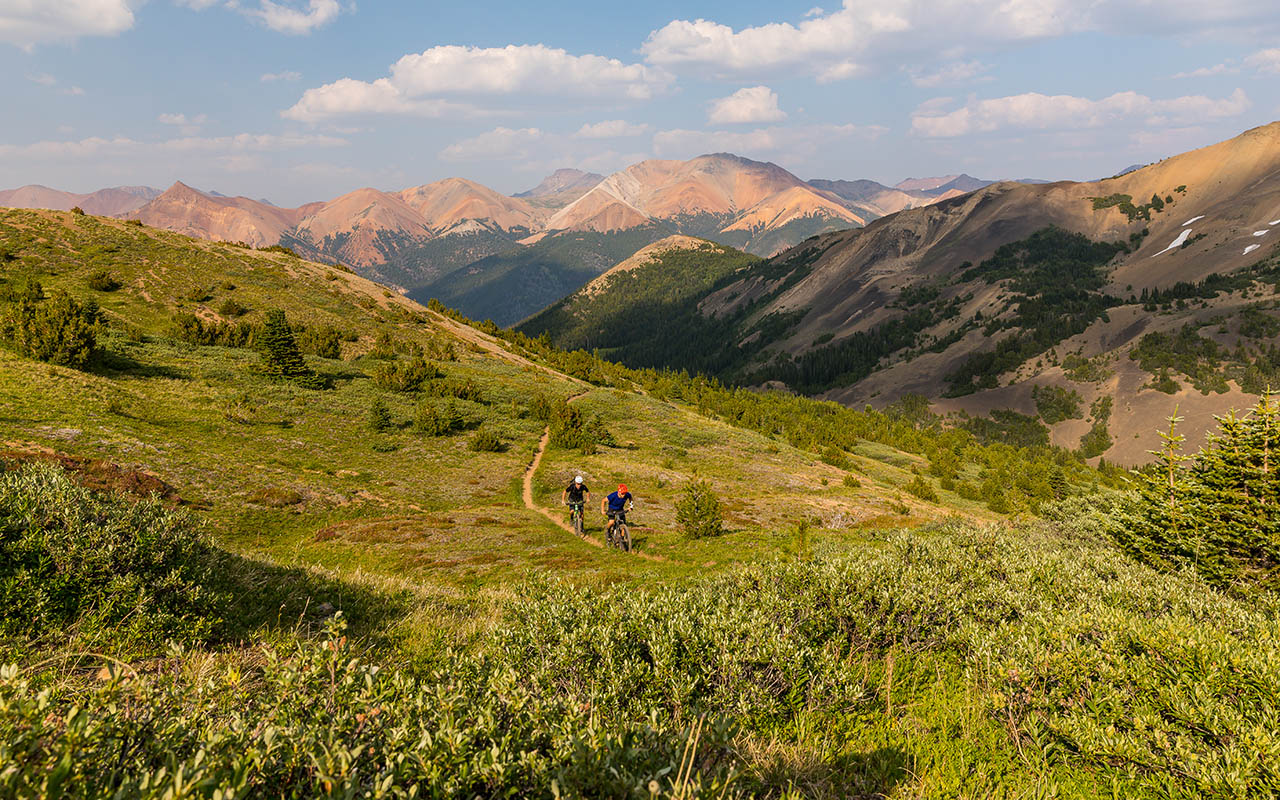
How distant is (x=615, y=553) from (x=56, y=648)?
14548mm

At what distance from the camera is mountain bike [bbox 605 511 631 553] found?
19234 millimetres

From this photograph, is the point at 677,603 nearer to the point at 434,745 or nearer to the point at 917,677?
the point at 917,677

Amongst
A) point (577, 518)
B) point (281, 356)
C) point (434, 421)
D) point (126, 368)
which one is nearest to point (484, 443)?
point (434, 421)

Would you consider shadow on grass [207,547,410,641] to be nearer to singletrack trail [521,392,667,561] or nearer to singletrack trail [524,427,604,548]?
singletrack trail [521,392,667,561]

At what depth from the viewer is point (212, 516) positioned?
16.2m

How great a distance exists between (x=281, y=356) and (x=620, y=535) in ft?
91.1

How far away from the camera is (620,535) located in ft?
66.3

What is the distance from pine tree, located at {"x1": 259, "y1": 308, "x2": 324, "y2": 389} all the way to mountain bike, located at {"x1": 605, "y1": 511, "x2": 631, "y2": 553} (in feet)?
84.0

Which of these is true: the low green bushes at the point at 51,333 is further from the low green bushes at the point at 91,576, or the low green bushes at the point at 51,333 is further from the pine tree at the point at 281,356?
the low green bushes at the point at 91,576

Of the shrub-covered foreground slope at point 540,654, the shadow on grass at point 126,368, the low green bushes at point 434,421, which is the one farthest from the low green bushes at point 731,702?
the shadow on grass at point 126,368

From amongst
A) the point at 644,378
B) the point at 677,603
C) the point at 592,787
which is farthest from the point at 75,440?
the point at 644,378

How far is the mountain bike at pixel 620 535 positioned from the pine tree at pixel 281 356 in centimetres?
2562

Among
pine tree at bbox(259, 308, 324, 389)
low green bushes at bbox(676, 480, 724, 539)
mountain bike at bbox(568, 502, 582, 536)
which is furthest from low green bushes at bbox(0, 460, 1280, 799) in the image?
pine tree at bbox(259, 308, 324, 389)

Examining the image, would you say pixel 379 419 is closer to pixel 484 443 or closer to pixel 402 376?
pixel 484 443
